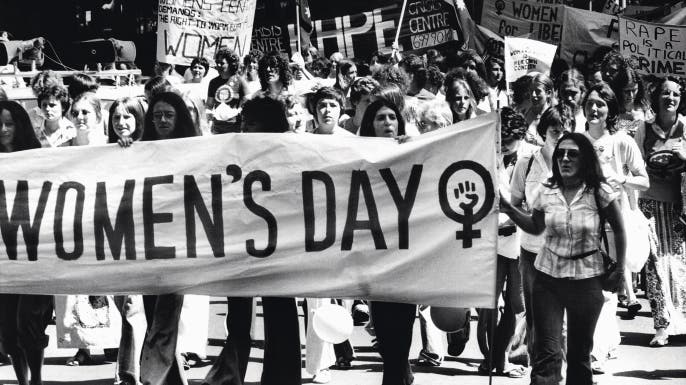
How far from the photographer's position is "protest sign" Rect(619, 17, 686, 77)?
1482 cm

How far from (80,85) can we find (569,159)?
4.81 metres

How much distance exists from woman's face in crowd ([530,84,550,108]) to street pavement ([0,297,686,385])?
5.91 ft

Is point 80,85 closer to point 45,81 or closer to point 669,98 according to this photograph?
point 45,81

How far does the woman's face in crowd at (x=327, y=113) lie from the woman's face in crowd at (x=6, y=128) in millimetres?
2169

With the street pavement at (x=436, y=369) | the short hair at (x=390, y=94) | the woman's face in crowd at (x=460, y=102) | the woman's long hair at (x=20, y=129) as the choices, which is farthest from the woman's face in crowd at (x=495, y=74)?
the woman's long hair at (x=20, y=129)

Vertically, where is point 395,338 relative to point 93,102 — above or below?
below

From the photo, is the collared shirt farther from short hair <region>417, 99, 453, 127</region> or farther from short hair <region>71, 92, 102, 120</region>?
short hair <region>71, 92, 102, 120</region>

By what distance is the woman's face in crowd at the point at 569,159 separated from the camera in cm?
736

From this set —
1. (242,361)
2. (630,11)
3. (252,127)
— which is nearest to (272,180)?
(252,127)

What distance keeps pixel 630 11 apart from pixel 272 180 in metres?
17.8

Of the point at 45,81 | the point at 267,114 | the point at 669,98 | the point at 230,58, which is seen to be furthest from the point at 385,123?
the point at 230,58

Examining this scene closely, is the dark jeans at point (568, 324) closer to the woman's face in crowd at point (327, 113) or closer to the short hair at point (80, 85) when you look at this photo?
the woman's face in crowd at point (327, 113)

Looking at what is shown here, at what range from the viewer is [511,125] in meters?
8.77

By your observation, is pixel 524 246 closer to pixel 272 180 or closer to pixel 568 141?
pixel 568 141
